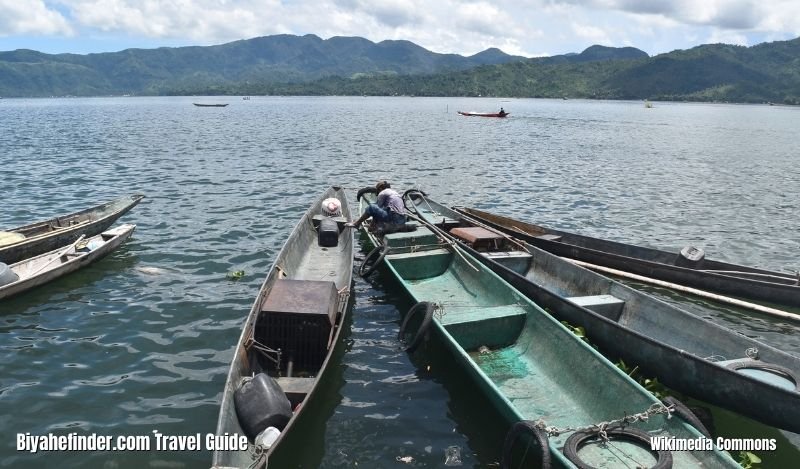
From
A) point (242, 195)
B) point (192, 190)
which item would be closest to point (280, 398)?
point (242, 195)

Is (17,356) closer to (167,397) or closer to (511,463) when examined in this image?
(167,397)

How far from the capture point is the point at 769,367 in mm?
8008

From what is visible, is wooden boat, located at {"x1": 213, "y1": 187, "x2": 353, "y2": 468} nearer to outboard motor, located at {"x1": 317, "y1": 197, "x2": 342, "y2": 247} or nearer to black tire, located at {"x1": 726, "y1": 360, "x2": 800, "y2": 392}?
outboard motor, located at {"x1": 317, "y1": 197, "x2": 342, "y2": 247}

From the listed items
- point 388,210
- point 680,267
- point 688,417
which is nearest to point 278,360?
point 688,417

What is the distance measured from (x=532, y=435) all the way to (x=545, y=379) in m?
2.65

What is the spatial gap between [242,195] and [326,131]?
4185 centimetres

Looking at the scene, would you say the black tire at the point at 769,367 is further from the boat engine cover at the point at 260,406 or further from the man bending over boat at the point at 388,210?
the man bending over boat at the point at 388,210

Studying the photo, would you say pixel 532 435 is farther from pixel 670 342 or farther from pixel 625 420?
pixel 670 342

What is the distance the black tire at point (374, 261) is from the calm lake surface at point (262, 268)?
25.2 inches

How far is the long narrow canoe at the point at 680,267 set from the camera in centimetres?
1318

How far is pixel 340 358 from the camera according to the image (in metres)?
10.9

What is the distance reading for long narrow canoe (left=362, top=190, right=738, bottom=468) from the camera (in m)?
6.86

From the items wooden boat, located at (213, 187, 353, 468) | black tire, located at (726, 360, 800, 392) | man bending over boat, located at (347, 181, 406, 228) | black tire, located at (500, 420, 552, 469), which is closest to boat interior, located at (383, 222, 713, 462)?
black tire, located at (500, 420, 552, 469)

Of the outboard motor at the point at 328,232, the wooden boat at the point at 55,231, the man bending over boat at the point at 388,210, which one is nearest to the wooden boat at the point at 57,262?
the wooden boat at the point at 55,231
